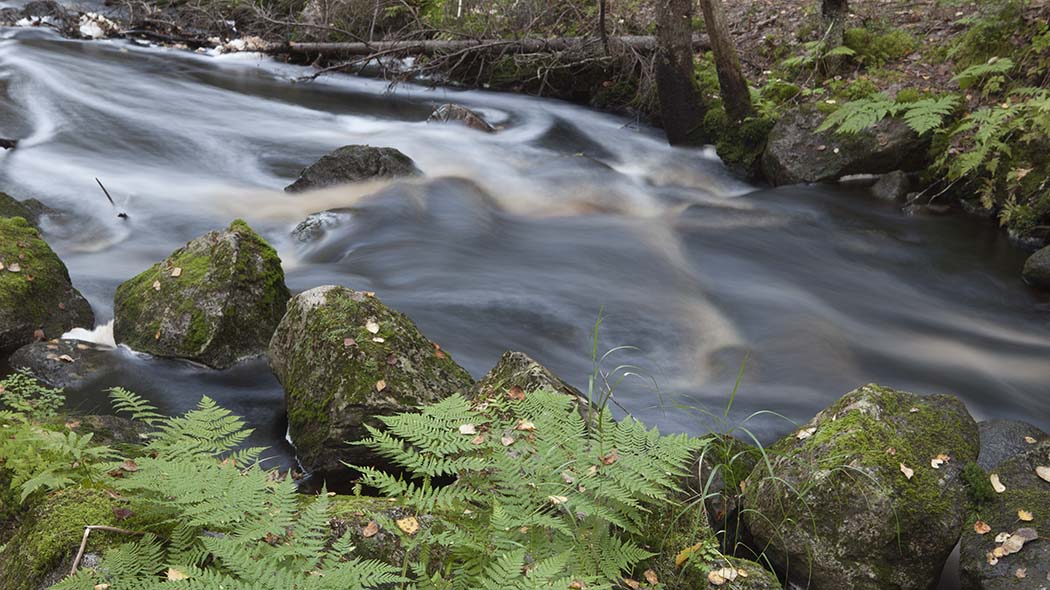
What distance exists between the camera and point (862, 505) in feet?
12.6

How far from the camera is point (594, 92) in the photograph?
1230cm

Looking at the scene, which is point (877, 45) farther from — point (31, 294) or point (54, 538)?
point (54, 538)

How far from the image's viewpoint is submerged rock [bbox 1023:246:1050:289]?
23.9 ft

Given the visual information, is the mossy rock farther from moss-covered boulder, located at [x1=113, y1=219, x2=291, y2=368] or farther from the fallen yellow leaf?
moss-covered boulder, located at [x1=113, y1=219, x2=291, y2=368]

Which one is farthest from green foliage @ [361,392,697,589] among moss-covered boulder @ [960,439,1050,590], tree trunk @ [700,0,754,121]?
tree trunk @ [700,0,754,121]

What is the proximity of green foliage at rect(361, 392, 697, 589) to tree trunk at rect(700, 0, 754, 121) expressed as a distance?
24.1 ft

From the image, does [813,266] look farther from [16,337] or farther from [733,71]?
[16,337]

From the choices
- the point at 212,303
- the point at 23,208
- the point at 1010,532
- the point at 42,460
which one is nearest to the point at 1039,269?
the point at 1010,532

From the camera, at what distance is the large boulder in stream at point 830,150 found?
901 cm

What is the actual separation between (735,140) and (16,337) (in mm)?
7992

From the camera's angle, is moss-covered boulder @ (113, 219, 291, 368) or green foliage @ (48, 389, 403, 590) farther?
moss-covered boulder @ (113, 219, 291, 368)

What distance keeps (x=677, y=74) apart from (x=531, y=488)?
819 cm

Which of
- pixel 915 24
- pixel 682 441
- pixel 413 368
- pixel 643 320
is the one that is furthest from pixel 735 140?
pixel 682 441

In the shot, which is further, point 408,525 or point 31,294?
point 31,294
